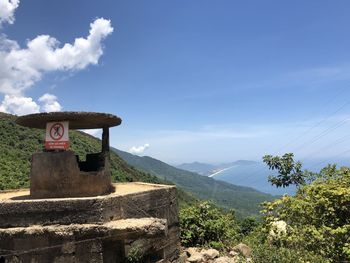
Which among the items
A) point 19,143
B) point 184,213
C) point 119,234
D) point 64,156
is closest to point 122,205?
point 119,234

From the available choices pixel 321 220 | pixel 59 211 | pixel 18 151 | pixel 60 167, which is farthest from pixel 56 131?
pixel 18 151

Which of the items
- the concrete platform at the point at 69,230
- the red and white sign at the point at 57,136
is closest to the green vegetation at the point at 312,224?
the concrete platform at the point at 69,230

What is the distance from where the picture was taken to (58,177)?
8.93 metres

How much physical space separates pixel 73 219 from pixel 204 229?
643 centimetres

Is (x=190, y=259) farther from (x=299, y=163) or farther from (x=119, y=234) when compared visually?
(x=299, y=163)

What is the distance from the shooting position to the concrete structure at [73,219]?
7715 mm

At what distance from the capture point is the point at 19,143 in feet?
133

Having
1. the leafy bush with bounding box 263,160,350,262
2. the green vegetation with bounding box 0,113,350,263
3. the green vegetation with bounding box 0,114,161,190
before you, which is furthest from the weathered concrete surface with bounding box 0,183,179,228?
Answer: the green vegetation with bounding box 0,114,161,190

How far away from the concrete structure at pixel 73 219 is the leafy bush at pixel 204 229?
340 centimetres

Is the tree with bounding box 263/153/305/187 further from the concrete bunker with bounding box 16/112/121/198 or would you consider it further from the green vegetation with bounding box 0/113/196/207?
the concrete bunker with bounding box 16/112/121/198

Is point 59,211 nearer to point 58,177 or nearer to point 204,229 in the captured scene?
point 58,177

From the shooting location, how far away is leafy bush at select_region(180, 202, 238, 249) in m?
13.2

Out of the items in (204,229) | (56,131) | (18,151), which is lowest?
(204,229)

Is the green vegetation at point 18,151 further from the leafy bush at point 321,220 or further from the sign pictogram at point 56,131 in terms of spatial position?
the leafy bush at point 321,220
